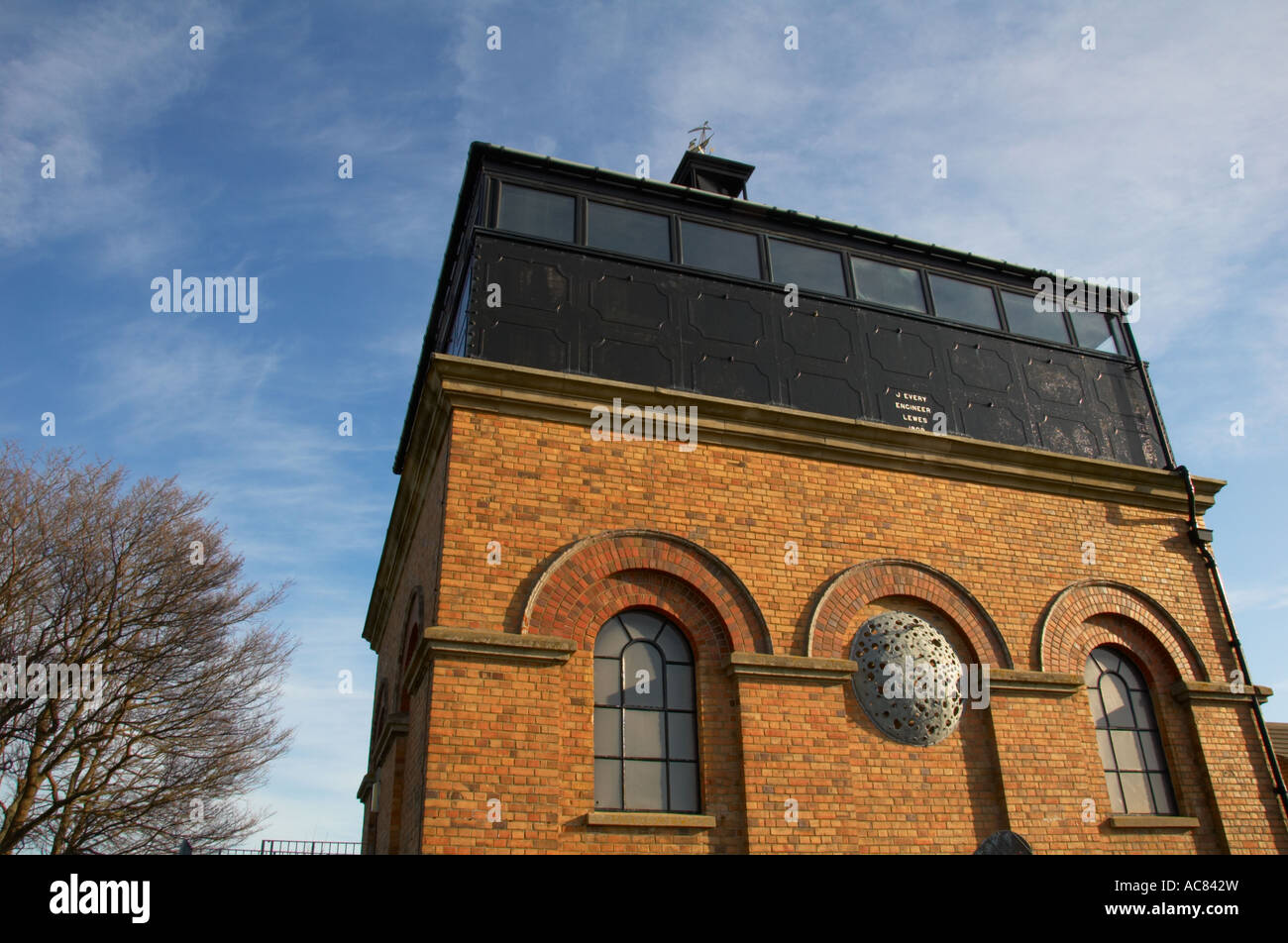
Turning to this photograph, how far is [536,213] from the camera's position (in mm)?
10836

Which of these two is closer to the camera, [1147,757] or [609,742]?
[609,742]

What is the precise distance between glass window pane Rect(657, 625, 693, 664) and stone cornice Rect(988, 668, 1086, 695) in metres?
3.36

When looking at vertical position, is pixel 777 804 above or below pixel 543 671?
below

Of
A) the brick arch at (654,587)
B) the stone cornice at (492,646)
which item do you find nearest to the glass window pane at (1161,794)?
the brick arch at (654,587)

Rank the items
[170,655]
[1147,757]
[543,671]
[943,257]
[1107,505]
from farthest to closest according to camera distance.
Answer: [170,655] < [943,257] < [1107,505] < [1147,757] < [543,671]

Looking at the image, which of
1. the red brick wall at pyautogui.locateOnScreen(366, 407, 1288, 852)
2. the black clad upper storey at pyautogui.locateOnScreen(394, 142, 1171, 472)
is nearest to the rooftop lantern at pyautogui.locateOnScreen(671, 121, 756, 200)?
the black clad upper storey at pyautogui.locateOnScreen(394, 142, 1171, 472)

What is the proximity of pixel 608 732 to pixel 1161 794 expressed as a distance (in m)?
6.43

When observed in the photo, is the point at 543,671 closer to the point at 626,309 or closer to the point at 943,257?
the point at 626,309

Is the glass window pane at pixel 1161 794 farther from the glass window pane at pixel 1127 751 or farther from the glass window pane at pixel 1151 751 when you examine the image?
the glass window pane at pixel 1127 751

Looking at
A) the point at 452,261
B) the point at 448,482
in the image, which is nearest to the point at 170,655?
the point at 452,261

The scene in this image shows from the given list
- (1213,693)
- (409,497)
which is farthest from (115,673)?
(1213,693)

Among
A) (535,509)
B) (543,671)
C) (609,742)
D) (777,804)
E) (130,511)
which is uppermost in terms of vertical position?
(130,511)

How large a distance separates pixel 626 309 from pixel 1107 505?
21.5ft

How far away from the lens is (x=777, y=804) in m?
8.41
